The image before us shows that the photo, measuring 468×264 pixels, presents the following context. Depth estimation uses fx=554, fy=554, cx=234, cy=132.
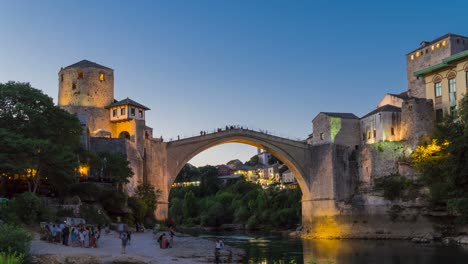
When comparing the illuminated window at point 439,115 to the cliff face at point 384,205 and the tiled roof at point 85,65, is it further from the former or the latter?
the tiled roof at point 85,65

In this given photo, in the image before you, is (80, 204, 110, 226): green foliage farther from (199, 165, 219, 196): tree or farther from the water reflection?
(199, 165, 219, 196): tree

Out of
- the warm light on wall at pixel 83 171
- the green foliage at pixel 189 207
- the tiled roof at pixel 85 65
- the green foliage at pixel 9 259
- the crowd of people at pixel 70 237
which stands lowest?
the green foliage at pixel 189 207

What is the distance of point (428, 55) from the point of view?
52.8 m

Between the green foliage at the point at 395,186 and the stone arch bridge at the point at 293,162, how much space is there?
544 centimetres

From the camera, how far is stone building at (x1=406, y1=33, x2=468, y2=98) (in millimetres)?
49812

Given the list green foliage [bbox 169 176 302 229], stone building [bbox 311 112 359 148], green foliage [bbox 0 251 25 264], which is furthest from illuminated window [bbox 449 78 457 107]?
green foliage [bbox 0 251 25 264]

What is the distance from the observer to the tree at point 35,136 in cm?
2745

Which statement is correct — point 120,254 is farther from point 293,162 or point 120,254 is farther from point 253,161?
point 253,161

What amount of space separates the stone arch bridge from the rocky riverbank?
15.6 meters

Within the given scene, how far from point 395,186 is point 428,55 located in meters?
14.9

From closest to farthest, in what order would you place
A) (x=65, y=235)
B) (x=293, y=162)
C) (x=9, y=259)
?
1. (x=9, y=259)
2. (x=65, y=235)
3. (x=293, y=162)

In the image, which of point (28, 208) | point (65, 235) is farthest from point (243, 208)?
point (65, 235)

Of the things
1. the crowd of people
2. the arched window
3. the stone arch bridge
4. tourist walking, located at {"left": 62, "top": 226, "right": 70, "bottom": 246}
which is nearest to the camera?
tourist walking, located at {"left": 62, "top": 226, "right": 70, "bottom": 246}

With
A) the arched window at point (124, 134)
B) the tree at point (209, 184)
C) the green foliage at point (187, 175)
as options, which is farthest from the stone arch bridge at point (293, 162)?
the green foliage at point (187, 175)
